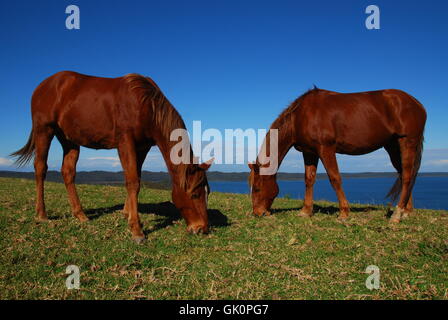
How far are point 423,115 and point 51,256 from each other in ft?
28.4

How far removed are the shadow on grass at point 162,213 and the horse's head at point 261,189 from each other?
0.95 meters

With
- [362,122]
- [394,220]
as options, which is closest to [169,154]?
[362,122]

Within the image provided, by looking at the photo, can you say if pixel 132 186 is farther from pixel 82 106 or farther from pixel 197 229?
pixel 82 106

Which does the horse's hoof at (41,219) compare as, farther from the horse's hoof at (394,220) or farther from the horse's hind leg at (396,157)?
the horse's hind leg at (396,157)

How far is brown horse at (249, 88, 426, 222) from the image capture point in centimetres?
759

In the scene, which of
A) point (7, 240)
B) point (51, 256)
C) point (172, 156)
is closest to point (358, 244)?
point (172, 156)

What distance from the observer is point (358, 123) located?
764 cm

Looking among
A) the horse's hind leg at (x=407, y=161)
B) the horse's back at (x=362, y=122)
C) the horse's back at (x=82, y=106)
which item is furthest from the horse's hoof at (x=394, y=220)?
the horse's back at (x=82, y=106)

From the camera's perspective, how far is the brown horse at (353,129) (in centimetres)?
759

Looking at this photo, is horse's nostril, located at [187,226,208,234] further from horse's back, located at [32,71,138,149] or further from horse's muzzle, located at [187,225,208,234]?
horse's back, located at [32,71,138,149]

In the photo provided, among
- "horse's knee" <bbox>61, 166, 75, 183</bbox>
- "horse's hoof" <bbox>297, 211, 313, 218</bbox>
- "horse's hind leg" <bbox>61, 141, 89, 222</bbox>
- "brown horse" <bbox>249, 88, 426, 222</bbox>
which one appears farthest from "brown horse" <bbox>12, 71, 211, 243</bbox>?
"horse's hoof" <bbox>297, 211, 313, 218</bbox>

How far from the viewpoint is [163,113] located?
612cm

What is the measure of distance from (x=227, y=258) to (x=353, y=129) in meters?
4.85

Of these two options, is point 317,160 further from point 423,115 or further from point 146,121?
point 146,121
